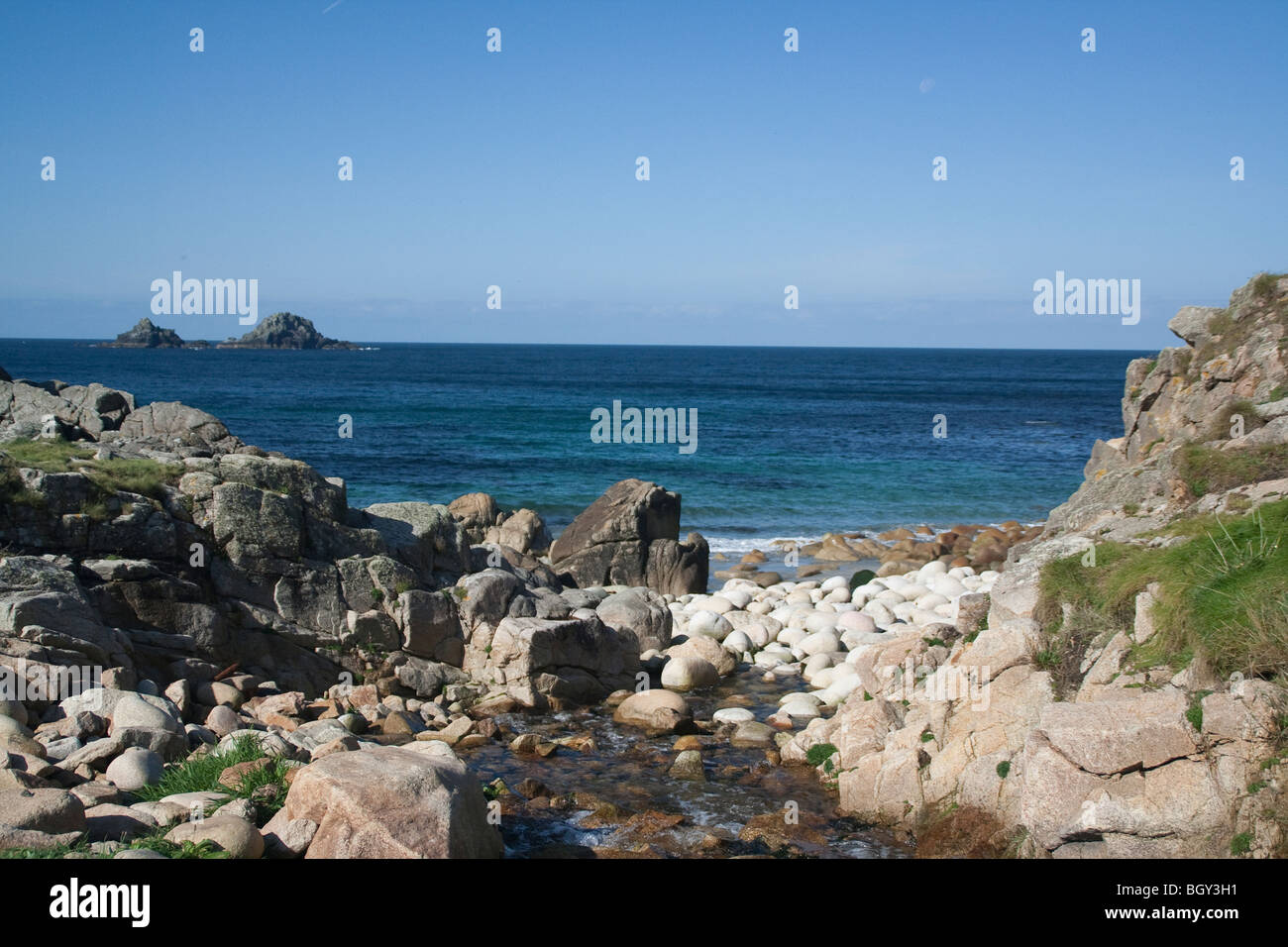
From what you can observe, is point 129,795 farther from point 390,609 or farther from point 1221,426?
point 1221,426

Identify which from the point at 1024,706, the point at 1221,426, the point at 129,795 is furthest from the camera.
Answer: the point at 1221,426

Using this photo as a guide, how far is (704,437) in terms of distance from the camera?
60906 millimetres

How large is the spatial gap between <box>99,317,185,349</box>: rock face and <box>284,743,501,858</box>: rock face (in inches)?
7181

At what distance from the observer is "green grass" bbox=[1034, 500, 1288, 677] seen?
8727 mm

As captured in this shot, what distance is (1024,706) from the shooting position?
1068 cm

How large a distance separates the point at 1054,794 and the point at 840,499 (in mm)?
33178

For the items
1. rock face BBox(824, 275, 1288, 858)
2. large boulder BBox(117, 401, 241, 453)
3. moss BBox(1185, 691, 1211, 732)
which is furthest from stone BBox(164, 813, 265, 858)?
large boulder BBox(117, 401, 241, 453)

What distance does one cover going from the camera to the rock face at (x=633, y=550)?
80.7 feet

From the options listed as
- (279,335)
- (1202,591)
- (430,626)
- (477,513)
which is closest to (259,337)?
(279,335)

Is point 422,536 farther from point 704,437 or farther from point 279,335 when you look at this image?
point 279,335

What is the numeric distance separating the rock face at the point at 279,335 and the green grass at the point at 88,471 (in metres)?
173

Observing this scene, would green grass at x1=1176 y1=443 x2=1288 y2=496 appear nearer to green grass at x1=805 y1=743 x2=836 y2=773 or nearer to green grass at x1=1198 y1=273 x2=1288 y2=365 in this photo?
green grass at x1=1198 y1=273 x2=1288 y2=365
